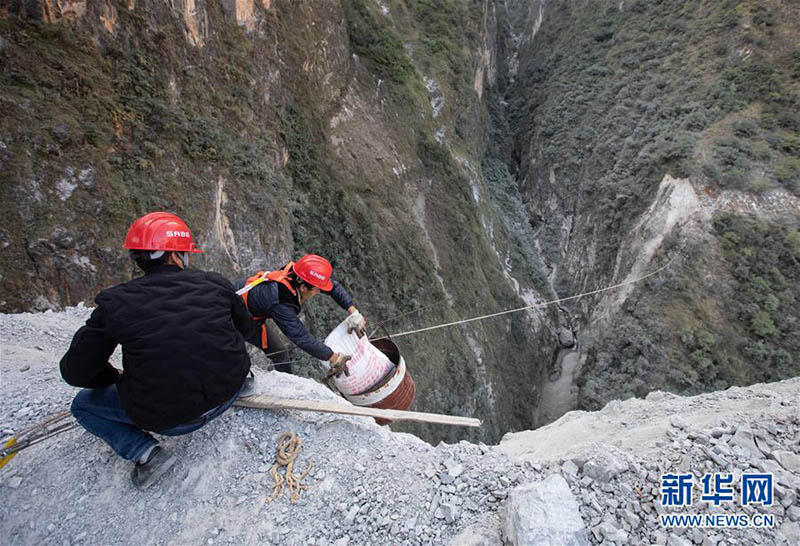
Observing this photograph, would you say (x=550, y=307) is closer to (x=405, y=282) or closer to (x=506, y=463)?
(x=405, y=282)

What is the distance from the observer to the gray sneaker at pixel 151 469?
282cm

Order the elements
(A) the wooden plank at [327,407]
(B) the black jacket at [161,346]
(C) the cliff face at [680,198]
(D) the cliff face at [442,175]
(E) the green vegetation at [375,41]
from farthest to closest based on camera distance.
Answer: (E) the green vegetation at [375,41]
(C) the cliff face at [680,198]
(D) the cliff face at [442,175]
(A) the wooden plank at [327,407]
(B) the black jacket at [161,346]

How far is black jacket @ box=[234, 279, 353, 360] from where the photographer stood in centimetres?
371

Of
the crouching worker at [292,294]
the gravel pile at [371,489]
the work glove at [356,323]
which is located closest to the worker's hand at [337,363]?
the crouching worker at [292,294]

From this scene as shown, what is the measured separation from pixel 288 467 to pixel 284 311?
147 centimetres

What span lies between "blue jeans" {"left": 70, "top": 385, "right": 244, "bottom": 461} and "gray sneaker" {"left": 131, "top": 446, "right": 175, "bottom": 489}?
9 cm

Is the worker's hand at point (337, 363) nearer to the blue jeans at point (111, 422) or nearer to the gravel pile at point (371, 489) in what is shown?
the gravel pile at point (371, 489)

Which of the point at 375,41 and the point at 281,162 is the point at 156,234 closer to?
the point at 281,162

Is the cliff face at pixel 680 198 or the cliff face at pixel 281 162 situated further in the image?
the cliff face at pixel 680 198

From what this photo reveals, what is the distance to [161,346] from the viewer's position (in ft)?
7.84

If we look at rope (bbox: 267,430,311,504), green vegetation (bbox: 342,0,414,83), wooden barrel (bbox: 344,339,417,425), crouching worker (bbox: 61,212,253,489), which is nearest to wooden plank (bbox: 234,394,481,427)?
rope (bbox: 267,430,311,504)

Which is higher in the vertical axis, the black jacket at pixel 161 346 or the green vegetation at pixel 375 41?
the green vegetation at pixel 375 41

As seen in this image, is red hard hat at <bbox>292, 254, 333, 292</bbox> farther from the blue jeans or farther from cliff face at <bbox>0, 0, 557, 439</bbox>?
cliff face at <bbox>0, 0, 557, 439</bbox>

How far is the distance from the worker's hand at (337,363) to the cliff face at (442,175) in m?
5.01
